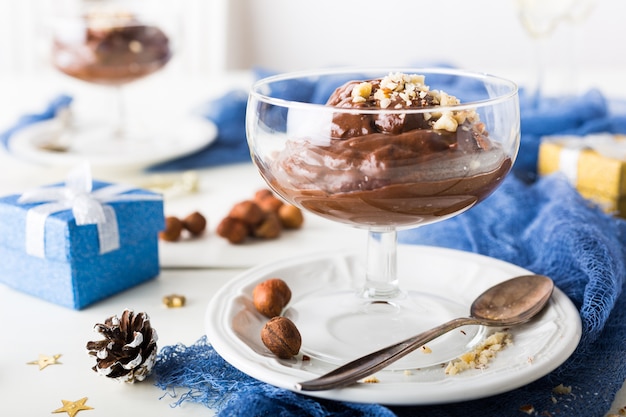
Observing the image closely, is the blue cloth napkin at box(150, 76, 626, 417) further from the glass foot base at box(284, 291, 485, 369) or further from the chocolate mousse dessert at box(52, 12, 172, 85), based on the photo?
the chocolate mousse dessert at box(52, 12, 172, 85)

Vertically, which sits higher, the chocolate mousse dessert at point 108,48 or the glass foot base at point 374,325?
the chocolate mousse dessert at point 108,48

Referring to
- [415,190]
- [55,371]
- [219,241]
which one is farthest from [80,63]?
[415,190]

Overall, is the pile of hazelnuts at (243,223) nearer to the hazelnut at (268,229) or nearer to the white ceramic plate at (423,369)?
the hazelnut at (268,229)

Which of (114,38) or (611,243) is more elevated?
(114,38)

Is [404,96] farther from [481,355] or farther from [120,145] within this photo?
[120,145]

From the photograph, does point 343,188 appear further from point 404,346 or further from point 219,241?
point 219,241

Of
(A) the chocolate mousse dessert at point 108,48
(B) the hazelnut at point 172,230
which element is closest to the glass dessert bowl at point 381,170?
(B) the hazelnut at point 172,230
